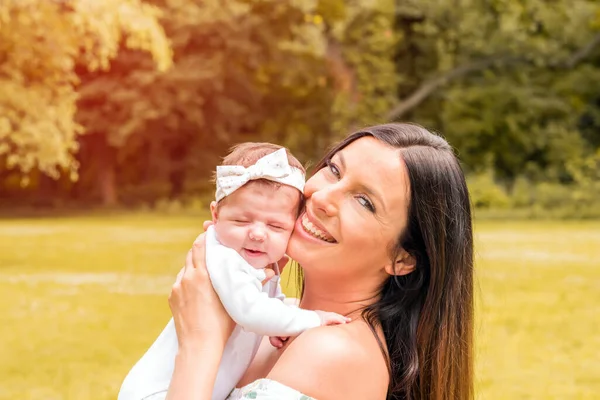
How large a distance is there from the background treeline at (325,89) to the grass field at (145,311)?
979 centimetres

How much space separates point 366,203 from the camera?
2.42 meters

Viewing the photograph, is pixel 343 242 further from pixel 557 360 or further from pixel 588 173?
pixel 588 173

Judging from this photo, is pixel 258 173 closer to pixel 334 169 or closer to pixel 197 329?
pixel 334 169

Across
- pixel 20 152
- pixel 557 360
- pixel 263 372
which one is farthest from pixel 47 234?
pixel 263 372

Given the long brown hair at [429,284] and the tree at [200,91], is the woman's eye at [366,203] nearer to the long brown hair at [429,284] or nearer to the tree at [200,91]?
the long brown hair at [429,284]

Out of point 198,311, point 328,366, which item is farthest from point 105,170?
point 328,366

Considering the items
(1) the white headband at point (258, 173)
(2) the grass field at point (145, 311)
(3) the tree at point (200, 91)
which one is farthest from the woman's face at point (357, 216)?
(3) the tree at point (200, 91)

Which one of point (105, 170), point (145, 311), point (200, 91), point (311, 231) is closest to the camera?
point (311, 231)

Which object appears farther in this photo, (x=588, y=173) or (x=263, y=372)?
(x=588, y=173)

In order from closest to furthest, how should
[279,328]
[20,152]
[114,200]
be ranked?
1. [279,328]
2. [20,152]
3. [114,200]

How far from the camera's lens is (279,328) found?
2.33 m

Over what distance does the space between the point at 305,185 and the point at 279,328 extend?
17.5 inches

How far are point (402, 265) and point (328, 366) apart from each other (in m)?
0.40

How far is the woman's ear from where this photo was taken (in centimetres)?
252
